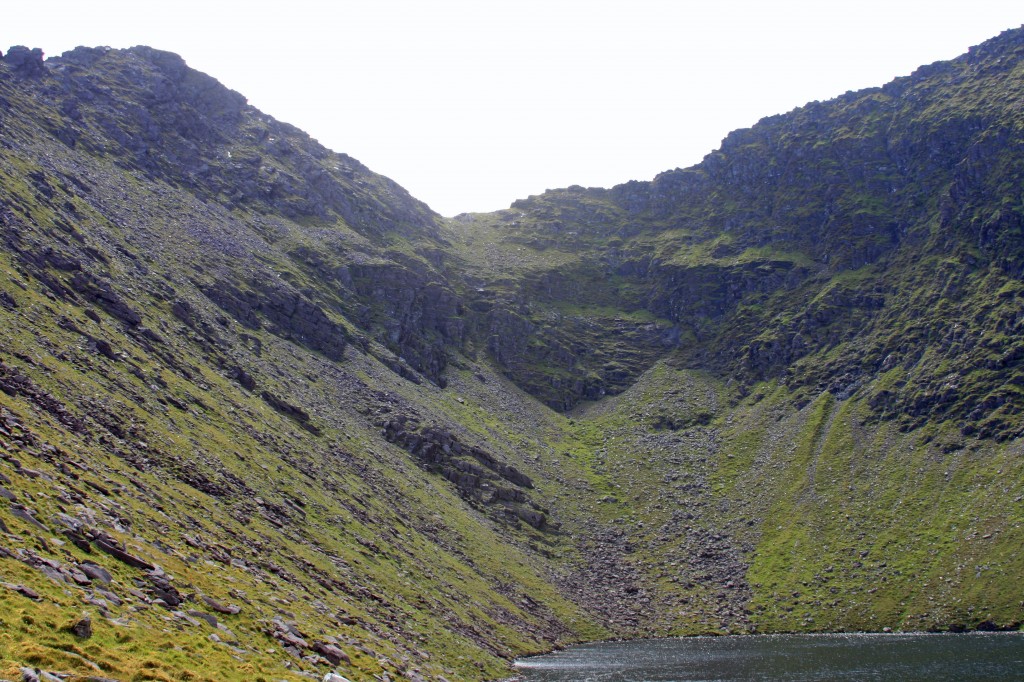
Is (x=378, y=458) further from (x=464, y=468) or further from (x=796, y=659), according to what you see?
(x=796, y=659)

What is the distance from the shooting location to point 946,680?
6731 cm

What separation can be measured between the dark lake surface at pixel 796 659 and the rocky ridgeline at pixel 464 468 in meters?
34.0

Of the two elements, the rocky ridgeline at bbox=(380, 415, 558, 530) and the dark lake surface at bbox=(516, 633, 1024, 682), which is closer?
the dark lake surface at bbox=(516, 633, 1024, 682)

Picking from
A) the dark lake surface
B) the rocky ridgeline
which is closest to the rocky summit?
the rocky ridgeline

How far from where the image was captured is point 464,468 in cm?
14112

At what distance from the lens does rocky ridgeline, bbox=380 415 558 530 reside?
138m

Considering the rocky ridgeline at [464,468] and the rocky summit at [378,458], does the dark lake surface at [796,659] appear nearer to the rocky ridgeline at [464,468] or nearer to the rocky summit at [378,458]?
the rocky summit at [378,458]

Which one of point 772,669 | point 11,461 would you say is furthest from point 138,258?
point 772,669

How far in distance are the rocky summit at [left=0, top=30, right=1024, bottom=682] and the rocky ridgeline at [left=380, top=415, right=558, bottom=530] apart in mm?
608

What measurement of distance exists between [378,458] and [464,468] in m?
23.3

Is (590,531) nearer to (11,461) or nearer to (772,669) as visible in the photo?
(772,669)

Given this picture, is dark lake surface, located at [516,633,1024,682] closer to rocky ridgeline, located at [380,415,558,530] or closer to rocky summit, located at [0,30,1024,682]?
rocky summit, located at [0,30,1024,682]

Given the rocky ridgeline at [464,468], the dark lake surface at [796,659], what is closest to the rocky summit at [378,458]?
the rocky ridgeline at [464,468]

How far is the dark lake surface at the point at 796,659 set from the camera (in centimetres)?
7431
